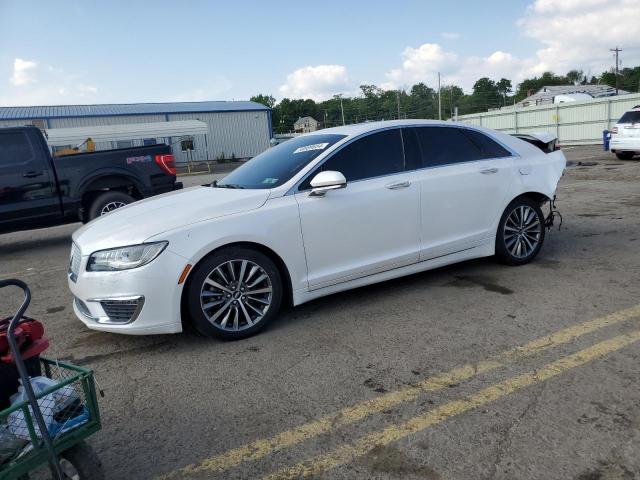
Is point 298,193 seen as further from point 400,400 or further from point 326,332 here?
point 400,400

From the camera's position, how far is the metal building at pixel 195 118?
36812 millimetres

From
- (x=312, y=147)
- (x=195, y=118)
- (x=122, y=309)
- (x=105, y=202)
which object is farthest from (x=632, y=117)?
(x=195, y=118)

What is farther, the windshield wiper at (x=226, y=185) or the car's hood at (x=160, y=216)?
the windshield wiper at (x=226, y=185)

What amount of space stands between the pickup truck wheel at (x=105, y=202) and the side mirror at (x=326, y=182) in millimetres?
5596

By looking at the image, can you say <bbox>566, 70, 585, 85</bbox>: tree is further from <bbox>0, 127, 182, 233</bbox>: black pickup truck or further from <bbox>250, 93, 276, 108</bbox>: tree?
<bbox>0, 127, 182, 233</bbox>: black pickup truck

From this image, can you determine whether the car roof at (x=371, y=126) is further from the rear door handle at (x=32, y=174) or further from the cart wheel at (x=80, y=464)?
the rear door handle at (x=32, y=174)

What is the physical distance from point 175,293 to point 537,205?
389 cm

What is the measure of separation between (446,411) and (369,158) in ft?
8.12

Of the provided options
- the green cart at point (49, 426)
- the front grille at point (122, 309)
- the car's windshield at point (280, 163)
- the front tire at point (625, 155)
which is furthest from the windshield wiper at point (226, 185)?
the front tire at point (625, 155)

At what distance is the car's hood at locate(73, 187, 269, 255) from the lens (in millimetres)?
3852

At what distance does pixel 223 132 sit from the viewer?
40.9 meters

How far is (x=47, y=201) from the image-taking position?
8.23 meters

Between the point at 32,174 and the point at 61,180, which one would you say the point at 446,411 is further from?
the point at 32,174

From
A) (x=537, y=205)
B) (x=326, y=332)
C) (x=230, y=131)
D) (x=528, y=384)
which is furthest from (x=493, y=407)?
(x=230, y=131)
